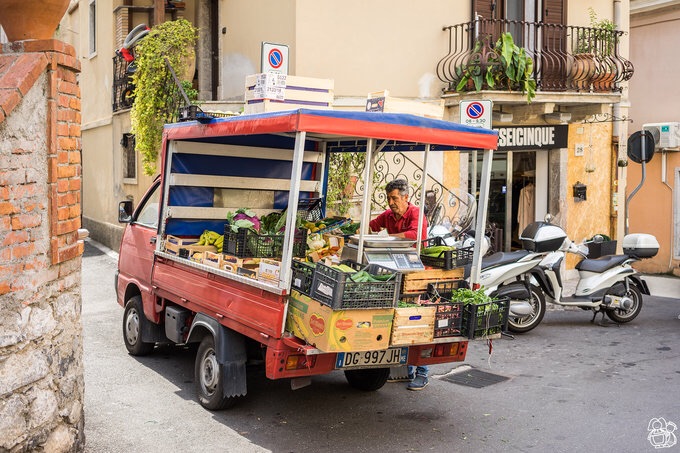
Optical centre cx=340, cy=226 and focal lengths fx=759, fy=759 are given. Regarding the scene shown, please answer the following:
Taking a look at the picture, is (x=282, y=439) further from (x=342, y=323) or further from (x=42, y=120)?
(x=42, y=120)

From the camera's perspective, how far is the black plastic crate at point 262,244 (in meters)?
6.48

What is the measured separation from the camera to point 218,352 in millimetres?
6133

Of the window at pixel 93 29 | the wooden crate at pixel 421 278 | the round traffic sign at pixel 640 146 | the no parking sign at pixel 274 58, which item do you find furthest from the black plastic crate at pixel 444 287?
the window at pixel 93 29

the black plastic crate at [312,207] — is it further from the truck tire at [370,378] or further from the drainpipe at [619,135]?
the drainpipe at [619,135]

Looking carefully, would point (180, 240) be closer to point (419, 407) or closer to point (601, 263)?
point (419, 407)

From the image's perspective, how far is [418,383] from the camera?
711 centimetres

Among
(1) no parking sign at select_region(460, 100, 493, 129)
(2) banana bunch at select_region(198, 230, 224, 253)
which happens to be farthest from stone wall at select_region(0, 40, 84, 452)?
(1) no parking sign at select_region(460, 100, 493, 129)

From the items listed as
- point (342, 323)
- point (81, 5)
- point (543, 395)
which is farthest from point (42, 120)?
point (81, 5)

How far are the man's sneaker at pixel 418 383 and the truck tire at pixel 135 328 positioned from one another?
2.83 m

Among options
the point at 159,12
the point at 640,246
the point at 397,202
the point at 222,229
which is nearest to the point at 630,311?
the point at 640,246

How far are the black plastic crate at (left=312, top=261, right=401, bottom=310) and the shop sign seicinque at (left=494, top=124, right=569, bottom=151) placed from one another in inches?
362

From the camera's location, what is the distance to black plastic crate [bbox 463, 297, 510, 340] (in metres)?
5.78

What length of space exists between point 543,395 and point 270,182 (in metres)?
3.51

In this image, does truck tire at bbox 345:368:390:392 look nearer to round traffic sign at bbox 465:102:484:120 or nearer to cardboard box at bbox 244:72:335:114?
cardboard box at bbox 244:72:335:114
